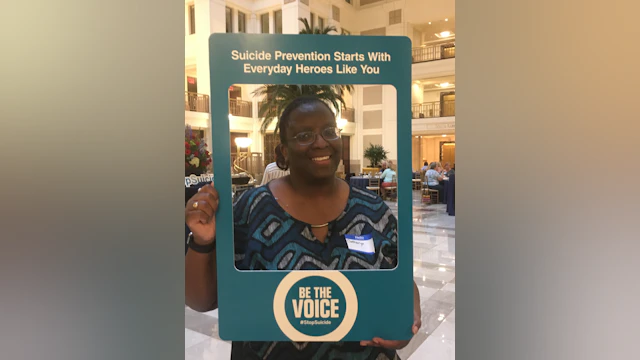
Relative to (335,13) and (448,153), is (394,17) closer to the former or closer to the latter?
(335,13)

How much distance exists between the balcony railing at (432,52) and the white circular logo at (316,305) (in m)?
0.70

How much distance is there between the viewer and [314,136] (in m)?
1.00

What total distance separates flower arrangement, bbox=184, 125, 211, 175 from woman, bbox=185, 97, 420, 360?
9 cm

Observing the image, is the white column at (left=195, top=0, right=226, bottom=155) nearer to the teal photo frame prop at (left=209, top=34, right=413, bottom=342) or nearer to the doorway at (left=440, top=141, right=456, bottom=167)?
the teal photo frame prop at (left=209, top=34, right=413, bottom=342)

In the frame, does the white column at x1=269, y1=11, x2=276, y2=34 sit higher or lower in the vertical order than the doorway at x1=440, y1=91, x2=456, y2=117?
higher

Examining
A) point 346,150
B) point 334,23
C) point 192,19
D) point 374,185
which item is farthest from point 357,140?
point 192,19

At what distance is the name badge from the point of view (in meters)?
1.04

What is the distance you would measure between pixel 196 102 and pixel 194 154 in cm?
17

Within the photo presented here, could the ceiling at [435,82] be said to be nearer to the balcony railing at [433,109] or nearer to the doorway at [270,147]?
the balcony railing at [433,109]

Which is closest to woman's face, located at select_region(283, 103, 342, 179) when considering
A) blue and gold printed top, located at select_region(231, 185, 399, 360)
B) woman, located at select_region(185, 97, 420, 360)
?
woman, located at select_region(185, 97, 420, 360)

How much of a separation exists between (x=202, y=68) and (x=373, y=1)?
566mm
